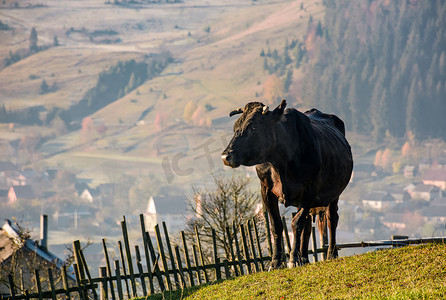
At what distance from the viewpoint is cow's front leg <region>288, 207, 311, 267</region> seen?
12.5 meters

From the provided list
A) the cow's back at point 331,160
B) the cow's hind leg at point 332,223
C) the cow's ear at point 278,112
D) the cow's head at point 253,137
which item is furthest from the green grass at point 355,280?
the cow's ear at point 278,112

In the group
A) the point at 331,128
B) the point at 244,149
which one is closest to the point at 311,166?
the point at 244,149

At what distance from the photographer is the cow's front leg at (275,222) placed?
12852 mm

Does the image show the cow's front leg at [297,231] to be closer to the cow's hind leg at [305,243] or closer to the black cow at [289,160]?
the black cow at [289,160]

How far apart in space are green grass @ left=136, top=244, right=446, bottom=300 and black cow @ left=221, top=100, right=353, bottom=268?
104 cm

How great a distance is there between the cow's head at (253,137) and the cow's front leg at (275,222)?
1.09 metres

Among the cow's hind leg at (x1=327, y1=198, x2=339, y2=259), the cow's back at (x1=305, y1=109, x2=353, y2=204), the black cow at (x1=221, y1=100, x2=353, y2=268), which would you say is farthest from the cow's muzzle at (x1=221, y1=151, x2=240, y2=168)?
the cow's hind leg at (x1=327, y1=198, x2=339, y2=259)

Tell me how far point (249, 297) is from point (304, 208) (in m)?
2.44

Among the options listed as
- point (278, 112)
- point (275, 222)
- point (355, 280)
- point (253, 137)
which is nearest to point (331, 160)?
point (275, 222)

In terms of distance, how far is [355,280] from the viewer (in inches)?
419

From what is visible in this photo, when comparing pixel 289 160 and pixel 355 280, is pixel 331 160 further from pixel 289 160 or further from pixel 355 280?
pixel 355 280

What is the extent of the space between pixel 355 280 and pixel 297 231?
2.07 meters

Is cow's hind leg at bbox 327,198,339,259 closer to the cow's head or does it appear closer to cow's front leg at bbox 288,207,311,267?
cow's front leg at bbox 288,207,311,267

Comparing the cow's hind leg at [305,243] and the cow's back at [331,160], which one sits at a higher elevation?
the cow's back at [331,160]
